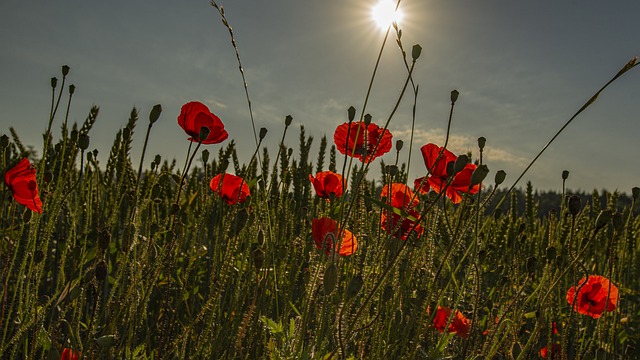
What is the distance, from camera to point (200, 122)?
165cm

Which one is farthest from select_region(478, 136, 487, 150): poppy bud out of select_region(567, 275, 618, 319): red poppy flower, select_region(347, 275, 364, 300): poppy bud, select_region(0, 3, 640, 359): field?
select_region(567, 275, 618, 319): red poppy flower

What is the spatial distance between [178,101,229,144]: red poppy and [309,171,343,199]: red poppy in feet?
1.44

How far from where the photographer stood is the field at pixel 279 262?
127 centimetres

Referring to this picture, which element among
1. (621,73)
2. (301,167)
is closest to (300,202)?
(301,167)

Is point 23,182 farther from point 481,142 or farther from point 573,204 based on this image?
point 573,204

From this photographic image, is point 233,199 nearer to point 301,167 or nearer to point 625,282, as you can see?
point 301,167

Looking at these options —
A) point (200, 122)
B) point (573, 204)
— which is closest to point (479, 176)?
point (573, 204)

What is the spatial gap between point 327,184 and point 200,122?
58 cm

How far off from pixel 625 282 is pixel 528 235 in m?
0.85

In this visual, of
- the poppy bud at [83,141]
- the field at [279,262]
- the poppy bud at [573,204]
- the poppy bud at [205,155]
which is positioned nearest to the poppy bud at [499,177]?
the field at [279,262]

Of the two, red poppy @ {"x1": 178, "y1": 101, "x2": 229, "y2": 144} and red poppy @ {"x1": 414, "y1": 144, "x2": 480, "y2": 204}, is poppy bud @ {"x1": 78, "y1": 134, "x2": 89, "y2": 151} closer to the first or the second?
red poppy @ {"x1": 178, "y1": 101, "x2": 229, "y2": 144}

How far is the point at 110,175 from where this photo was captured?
2271mm

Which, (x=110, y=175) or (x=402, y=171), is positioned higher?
(x=402, y=171)

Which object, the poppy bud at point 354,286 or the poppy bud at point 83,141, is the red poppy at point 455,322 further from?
the poppy bud at point 83,141
